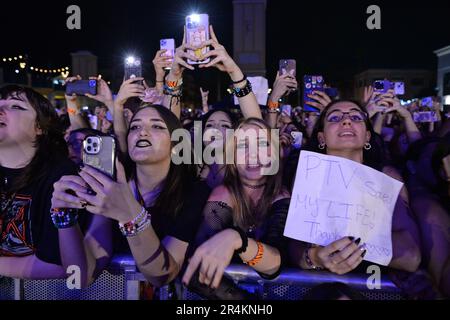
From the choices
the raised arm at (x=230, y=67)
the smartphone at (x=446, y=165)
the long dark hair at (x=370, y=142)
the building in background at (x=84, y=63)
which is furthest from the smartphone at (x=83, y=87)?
the building in background at (x=84, y=63)

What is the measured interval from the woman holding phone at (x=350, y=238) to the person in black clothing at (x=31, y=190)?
3.46 feet

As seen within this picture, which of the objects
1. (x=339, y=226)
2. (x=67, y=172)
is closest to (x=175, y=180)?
(x=67, y=172)

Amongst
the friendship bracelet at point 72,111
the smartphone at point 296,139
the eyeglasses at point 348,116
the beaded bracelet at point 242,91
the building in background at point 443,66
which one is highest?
the building in background at point 443,66

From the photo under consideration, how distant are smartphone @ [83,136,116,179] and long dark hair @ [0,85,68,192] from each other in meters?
0.65

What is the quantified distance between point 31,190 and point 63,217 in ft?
1.42

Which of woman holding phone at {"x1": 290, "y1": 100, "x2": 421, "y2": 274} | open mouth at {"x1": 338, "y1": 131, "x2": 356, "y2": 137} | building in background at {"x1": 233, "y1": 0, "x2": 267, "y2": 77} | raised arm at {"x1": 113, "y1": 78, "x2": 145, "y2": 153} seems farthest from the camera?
building in background at {"x1": 233, "y1": 0, "x2": 267, "y2": 77}

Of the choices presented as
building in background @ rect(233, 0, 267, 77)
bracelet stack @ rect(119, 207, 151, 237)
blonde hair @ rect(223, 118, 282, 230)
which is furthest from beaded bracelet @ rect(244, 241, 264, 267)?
building in background @ rect(233, 0, 267, 77)

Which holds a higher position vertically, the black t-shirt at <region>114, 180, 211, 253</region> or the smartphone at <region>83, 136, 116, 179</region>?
the smartphone at <region>83, 136, 116, 179</region>

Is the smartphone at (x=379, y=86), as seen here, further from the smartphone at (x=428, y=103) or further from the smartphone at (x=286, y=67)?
the smartphone at (x=428, y=103)

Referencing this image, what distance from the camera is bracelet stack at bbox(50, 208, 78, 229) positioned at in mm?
1623

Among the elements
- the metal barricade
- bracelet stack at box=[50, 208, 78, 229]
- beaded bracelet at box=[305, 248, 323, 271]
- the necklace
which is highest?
the necklace

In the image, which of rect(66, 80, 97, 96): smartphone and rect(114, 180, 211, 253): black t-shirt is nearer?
rect(114, 180, 211, 253): black t-shirt

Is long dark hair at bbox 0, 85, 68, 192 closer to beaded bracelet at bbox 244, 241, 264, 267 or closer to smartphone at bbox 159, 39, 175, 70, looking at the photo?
beaded bracelet at bbox 244, 241, 264, 267

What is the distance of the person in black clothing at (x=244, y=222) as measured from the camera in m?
1.54
